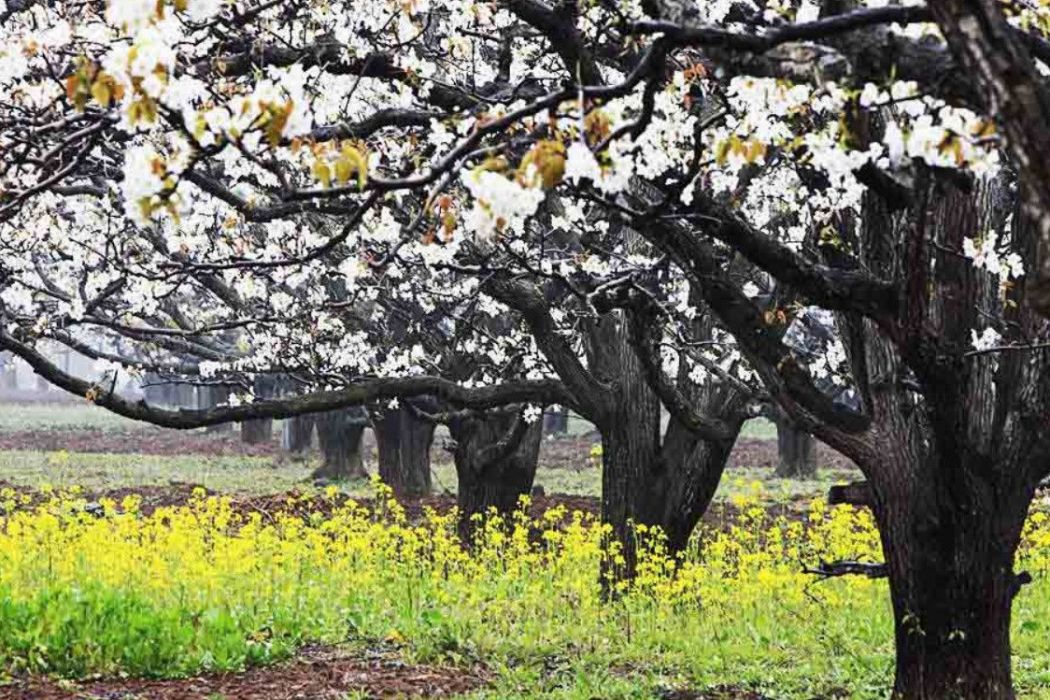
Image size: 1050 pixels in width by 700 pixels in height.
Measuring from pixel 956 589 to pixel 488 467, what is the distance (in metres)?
8.09

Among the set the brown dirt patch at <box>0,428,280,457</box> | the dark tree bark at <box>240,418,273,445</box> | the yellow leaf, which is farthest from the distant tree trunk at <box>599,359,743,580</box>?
the dark tree bark at <box>240,418,273,445</box>

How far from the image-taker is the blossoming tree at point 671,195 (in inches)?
123

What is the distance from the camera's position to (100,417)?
2008 inches

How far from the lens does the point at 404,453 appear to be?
21203 millimetres

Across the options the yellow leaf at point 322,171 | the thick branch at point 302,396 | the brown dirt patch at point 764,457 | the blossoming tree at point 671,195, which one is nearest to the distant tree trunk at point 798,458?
the brown dirt patch at point 764,457

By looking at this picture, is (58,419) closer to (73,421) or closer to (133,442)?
(73,421)

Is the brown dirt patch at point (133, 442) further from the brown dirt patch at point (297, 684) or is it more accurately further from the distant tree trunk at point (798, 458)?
the brown dirt patch at point (297, 684)

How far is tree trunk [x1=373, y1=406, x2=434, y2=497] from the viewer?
69.2 feet

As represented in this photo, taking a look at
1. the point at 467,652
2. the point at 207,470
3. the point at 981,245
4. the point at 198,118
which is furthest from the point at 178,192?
the point at 207,470

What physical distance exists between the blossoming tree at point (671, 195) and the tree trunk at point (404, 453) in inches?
359

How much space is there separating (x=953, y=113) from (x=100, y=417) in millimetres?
51346

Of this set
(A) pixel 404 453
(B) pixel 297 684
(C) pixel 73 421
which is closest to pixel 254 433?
(C) pixel 73 421

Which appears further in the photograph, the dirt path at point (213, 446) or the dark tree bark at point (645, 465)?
the dirt path at point (213, 446)

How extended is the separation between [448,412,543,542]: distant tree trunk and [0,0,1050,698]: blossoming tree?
2156 mm
